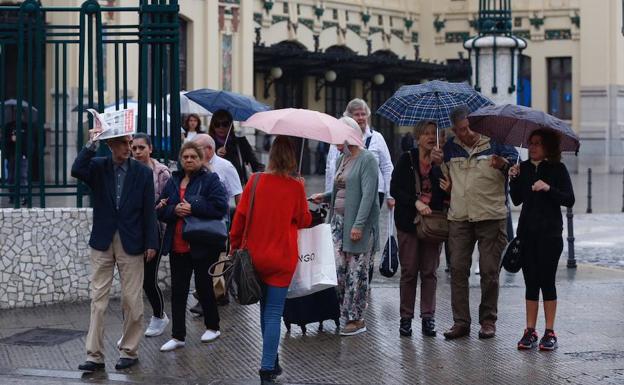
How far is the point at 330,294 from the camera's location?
11039 millimetres

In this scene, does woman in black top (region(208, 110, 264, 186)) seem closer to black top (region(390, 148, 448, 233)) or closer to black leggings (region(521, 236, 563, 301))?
black top (region(390, 148, 448, 233))

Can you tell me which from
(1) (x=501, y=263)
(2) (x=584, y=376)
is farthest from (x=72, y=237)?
(2) (x=584, y=376)

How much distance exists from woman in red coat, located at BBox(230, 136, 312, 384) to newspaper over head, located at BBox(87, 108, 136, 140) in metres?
1.02

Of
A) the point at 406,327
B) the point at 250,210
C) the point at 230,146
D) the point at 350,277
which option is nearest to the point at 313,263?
the point at 250,210

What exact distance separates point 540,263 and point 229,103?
14.5 feet

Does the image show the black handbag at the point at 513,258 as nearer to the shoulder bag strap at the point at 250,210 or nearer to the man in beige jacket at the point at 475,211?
the man in beige jacket at the point at 475,211

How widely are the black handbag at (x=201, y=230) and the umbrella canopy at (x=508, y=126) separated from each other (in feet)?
7.16

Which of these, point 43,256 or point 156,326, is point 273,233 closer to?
point 156,326

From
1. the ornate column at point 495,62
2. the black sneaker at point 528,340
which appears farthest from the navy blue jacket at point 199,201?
the ornate column at point 495,62

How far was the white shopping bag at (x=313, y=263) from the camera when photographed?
966 cm

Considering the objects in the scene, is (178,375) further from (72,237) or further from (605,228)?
(605,228)

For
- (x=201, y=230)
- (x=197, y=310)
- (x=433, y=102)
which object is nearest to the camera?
(x=201, y=230)

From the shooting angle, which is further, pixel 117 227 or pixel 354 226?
pixel 354 226

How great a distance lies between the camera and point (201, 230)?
10258mm
